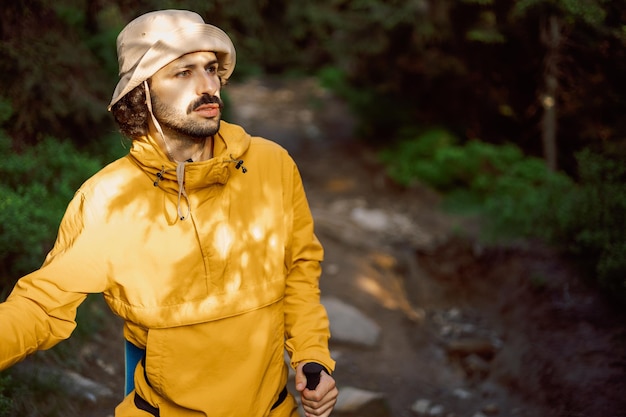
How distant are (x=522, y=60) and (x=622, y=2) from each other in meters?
4.24

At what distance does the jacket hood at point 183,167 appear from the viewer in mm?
2479

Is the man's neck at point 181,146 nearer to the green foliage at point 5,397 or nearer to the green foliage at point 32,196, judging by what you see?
the green foliage at point 5,397

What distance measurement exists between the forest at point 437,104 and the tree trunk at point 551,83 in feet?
0.07

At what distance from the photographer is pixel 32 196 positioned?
4805mm

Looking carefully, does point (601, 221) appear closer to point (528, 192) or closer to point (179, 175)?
point (528, 192)

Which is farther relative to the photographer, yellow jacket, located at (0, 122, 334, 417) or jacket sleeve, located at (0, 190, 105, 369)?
yellow jacket, located at (0, 122, 334, 417)

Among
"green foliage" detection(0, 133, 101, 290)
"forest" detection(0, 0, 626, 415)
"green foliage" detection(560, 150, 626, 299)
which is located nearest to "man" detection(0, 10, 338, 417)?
"forest" detection(0, 0, 626, 415)

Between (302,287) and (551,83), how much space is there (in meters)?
6.22

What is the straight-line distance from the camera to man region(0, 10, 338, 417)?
8.14 ft

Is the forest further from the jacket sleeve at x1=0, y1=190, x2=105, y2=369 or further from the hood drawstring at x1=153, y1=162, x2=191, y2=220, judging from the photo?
the jacket sleeve at x1=0, y1=190, x2=105, y2=369

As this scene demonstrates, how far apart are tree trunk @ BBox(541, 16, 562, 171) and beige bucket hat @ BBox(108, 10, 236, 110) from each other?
19.8ft

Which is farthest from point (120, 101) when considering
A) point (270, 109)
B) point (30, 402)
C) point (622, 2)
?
point (270, 109)

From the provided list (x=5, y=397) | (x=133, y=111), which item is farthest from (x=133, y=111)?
(x=5, y=397)

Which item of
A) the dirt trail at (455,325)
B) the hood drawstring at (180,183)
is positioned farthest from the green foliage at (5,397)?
the hood drawstring at (180,183)
